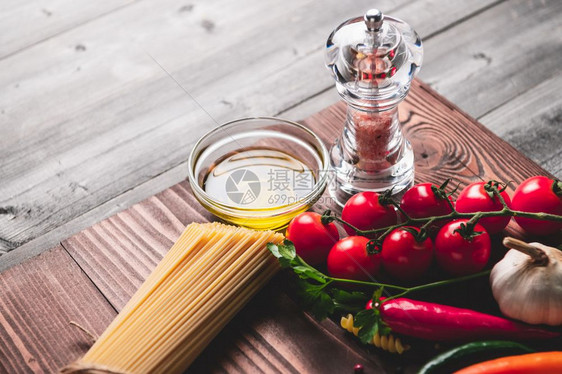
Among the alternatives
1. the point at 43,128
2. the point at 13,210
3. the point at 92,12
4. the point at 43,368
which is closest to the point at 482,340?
the point at 43,368

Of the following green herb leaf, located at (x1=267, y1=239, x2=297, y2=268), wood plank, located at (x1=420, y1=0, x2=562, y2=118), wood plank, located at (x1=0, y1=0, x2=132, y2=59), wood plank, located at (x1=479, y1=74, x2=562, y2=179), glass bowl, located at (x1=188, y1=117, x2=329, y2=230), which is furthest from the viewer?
wood plank, located at (x1=0, y1=0, x2=132, y2=59)

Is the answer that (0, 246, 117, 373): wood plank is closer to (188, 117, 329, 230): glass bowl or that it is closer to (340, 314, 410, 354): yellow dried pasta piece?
(188, 117, 329, 230): glass bowl

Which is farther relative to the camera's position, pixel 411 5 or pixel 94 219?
pixel 411 5

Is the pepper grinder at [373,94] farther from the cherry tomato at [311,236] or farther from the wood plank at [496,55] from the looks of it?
the wood plank at [496,55]

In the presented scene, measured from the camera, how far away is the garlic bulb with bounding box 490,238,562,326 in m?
1.09

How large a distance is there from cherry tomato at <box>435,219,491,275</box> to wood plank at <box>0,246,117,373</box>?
2.00ft

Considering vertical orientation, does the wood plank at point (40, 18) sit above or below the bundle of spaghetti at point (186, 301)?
below

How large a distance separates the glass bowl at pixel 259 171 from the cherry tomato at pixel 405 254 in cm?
22

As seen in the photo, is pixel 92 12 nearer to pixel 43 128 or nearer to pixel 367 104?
pixel 43 128

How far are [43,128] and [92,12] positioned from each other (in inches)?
22.2

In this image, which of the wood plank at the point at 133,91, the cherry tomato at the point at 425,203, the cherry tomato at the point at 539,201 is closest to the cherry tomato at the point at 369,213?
the cherry tomato at the point at 425,203

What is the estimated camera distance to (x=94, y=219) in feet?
5.12

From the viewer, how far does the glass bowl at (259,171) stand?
134 cm

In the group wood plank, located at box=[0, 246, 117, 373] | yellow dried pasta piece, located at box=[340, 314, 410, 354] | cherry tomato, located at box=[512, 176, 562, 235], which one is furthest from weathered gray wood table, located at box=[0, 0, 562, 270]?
yellow dried pasta piece, located at box=[340, 314, 410, 354]
